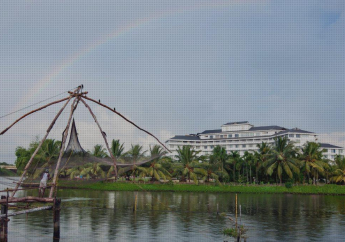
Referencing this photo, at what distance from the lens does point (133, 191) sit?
62.3 m

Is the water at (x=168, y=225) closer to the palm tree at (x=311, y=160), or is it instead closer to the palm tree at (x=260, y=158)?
the palm tree at (x=311, y=160)

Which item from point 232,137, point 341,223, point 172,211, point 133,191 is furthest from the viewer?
point 232,137

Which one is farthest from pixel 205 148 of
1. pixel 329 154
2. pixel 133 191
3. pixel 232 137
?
pixel 133 191

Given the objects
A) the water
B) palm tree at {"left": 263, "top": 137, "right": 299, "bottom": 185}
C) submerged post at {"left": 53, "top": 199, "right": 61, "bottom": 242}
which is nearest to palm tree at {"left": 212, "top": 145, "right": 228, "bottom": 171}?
palm tree at {"left": 263, "top": 137, "right": 299, "bottom": 185}

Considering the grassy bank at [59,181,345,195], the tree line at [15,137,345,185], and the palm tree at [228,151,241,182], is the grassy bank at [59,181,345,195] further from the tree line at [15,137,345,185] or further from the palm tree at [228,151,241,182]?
the palm tree at [228,151,241,182]

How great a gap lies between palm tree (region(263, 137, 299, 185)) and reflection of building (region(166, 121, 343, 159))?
3879 centimetres

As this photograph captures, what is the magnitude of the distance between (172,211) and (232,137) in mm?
82919

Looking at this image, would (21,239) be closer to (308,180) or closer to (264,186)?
(264,186)

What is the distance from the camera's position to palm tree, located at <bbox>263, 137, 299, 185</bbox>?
63719 millimetres

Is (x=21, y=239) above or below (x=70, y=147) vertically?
below

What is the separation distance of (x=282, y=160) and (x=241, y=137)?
47.8 m

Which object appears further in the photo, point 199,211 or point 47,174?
point 199,211

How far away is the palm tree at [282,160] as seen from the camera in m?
63.7

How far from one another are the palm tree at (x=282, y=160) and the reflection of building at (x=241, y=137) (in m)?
38.8
